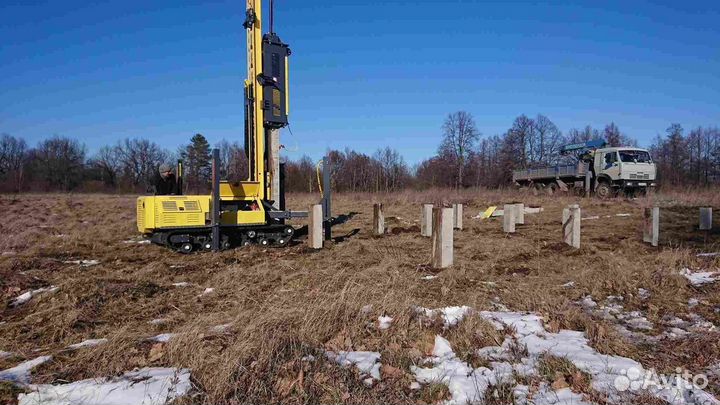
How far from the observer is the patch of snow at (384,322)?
4.20 m

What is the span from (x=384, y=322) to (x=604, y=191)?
23526mm

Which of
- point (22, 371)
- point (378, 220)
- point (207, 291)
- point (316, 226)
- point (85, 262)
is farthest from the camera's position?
point (378, 220)

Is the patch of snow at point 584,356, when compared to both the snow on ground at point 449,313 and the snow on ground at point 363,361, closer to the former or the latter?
the snow on ground at point 449,313

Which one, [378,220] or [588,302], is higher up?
[378,220]

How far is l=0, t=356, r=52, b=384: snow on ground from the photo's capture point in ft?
10.8

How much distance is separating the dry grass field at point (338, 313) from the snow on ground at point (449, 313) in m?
0.10

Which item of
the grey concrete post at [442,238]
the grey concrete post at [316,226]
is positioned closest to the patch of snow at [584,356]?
the grey concrete post at [442,238]

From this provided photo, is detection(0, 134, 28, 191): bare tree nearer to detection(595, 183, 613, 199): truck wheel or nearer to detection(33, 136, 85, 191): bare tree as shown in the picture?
detection(33, 136, 85, 191): bare tree

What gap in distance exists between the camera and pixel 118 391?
10.0 feet

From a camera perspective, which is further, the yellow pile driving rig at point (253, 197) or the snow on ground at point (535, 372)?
the yellow pile driving rig at point (253, 197)

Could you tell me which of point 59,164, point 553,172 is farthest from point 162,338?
Result: point 59,164

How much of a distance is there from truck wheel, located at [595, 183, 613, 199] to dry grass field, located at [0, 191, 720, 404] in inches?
616

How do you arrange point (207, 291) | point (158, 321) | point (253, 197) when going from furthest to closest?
point (253, 197) → point (207, 291) → point (158, 321)

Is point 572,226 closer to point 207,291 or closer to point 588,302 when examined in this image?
point 588,302
